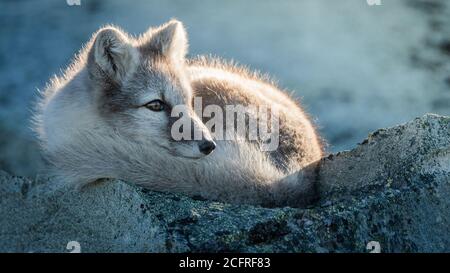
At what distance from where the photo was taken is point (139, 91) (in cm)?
351

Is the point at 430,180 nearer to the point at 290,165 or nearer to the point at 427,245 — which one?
the point at 427,245

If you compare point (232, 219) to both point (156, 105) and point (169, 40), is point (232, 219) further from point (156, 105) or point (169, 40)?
point (169, 40)

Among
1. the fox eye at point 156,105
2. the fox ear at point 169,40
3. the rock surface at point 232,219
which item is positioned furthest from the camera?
the fox ear at point 169,40

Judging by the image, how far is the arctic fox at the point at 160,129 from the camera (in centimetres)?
296

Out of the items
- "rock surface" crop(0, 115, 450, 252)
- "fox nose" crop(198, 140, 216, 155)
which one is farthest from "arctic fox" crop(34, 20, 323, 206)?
"rock surface" crop(0, 115, 450, 252)

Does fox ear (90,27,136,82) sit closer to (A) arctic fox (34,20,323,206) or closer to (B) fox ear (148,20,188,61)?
(A) arctic fox (34,20,323,206)

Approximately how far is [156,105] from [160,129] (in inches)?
6.5

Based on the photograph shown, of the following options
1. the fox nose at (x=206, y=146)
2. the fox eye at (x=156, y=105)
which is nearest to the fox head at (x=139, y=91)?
the fox eye at (x=156, y=105)

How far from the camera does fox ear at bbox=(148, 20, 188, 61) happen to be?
149 inches

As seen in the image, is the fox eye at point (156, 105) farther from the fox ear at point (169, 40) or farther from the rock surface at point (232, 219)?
the rock surface at point (232, 219)

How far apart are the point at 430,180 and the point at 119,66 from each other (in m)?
1.60
